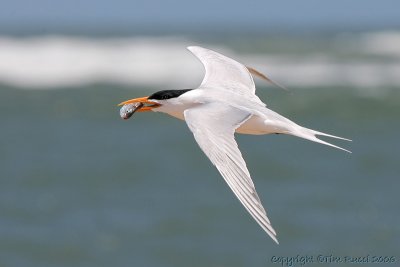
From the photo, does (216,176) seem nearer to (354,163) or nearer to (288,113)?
(354,163)

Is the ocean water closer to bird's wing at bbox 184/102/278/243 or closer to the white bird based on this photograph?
the white bird

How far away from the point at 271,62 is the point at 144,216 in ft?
55.8

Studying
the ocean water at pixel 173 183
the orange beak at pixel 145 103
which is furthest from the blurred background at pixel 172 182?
the orange beak at pixel 145 103

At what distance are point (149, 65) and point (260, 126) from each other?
838 inches

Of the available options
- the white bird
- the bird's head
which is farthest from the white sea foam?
the bird's head

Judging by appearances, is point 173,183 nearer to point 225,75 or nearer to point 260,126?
point 225,75

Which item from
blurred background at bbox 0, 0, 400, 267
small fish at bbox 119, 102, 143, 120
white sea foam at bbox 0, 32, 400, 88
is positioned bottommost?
white sea foam at bbox 0, 32, 400, 88

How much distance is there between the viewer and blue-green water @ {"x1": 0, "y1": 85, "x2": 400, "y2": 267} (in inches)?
453

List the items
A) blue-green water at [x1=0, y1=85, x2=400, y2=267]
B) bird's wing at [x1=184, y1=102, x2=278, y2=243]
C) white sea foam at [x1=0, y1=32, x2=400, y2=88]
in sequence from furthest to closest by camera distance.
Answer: white sea foam at [x1=0, y1=32, x2=400, y2=88] → blue-green water at [x1=0, y1=85, x2=400, y2=267] → bird's wing at [x1=184, y1=102, x2=278, y2=243]

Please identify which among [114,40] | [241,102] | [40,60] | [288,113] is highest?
[241,102]

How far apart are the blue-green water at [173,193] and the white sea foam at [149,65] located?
219 inches

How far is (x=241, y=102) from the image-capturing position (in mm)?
6586

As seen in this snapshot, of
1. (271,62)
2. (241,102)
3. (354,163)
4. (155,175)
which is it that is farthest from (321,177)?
(271,62)

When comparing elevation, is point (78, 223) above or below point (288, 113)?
above
